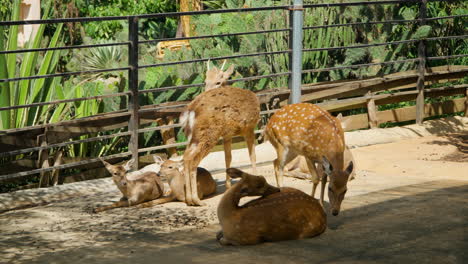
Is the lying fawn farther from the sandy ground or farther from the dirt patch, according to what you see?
the dirt patch

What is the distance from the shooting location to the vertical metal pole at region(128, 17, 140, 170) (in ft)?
30.1

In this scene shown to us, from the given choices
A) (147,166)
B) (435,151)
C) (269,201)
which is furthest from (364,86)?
(269,201)

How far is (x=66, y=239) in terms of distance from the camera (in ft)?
21.7

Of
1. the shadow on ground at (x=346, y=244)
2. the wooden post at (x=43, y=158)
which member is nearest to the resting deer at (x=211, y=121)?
the shadow on ground at (x=346, y=244)

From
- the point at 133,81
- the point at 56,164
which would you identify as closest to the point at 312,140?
the point at 133,81

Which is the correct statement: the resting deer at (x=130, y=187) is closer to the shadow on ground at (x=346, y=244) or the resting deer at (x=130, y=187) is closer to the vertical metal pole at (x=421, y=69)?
the shadow on ground at (x=346, y=244)

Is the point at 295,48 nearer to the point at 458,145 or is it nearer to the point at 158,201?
the point at 458,145

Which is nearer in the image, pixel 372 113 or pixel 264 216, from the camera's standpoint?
pixel 264 216

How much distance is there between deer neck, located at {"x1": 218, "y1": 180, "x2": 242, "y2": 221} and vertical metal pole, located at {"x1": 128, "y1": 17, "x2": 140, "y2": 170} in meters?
3.29

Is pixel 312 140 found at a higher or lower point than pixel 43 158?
higher

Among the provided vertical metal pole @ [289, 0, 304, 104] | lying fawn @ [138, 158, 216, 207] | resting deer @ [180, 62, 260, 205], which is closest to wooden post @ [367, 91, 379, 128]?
vertical metal pole @ [289, 0, 304, 104]

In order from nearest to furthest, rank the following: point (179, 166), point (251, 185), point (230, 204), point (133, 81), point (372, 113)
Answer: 1. point (230, 204)
2. point (251, 185)
3. point (179, 166)
4. point (133, 81)
5. point (372, 113)

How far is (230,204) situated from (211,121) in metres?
1.83

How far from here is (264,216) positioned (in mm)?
6156
